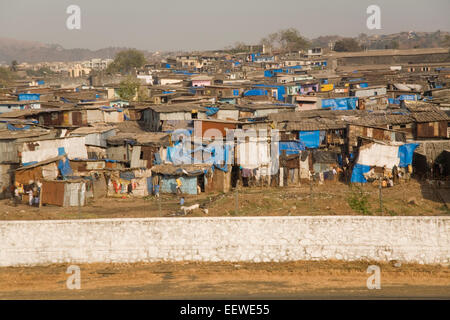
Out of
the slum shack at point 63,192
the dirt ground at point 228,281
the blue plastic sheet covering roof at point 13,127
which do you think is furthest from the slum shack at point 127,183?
the blue plastic sheet covering roof at point 13,127

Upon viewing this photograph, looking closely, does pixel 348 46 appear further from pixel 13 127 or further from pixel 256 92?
pixel 13 127

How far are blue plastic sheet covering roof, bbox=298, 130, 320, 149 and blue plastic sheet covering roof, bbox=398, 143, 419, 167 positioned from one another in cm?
398

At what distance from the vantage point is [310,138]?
76.8ft

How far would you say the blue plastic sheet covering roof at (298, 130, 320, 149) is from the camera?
76.3ft

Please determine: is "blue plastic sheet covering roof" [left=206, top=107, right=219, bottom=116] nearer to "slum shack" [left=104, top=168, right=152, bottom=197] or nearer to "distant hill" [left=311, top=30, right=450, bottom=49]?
"slum shack" [left=104, top=168, right=152, bottom=197]

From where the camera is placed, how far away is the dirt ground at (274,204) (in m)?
16.3

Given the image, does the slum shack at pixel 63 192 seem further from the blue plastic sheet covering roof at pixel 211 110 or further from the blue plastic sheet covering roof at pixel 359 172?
the blue plastic sheet covering roof at pixel 211 110

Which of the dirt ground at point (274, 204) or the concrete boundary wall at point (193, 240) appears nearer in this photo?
the concrete boundary wall at point (193, 240)

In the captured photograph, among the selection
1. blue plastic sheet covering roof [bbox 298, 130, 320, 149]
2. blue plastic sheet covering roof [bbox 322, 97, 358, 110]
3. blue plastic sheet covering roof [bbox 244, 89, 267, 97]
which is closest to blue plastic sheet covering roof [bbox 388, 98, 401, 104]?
blue plastic sheet covering roof [bbox 322, 97, 358, 110]

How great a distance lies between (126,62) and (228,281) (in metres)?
75.6

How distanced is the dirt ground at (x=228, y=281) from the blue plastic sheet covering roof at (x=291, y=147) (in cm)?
808
